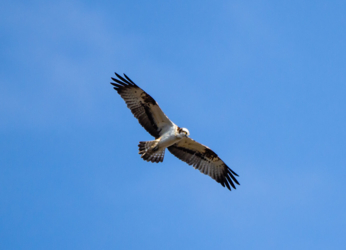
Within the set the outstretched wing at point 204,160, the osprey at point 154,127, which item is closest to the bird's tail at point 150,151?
the osprey at point 154,127

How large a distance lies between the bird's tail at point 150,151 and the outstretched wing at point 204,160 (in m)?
1.08

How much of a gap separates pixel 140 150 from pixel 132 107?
1.44 metres

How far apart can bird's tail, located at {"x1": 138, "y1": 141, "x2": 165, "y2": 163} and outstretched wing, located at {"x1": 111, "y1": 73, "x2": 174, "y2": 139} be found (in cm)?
43

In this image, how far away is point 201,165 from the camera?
1825cm

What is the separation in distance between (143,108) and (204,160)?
2.92 metres

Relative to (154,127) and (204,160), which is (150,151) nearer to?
(154,127)

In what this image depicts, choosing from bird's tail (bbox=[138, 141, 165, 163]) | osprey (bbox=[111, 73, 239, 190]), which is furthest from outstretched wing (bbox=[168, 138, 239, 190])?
bird's tail (bbox=[138, 141, 165, 163])

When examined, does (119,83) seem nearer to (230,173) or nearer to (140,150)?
(140,150)

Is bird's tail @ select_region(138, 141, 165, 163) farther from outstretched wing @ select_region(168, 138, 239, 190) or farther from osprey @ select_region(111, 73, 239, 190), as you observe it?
outstretched wing @ select_region(168, 138, 239, 190)

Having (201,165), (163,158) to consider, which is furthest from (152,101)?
(201,165)

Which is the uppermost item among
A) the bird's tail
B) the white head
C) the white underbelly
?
the white head

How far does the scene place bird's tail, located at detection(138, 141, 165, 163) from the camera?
16906mm

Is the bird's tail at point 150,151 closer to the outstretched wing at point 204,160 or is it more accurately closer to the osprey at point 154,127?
the osprey at point 154,127

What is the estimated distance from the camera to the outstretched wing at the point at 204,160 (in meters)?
17.9
